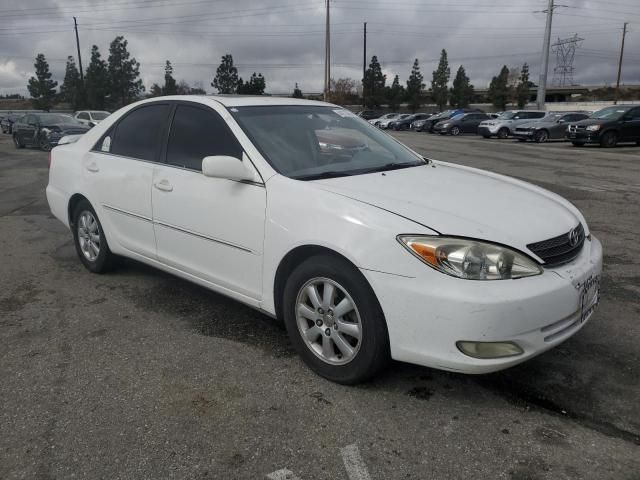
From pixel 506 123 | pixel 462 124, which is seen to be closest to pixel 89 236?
pixel 506 123

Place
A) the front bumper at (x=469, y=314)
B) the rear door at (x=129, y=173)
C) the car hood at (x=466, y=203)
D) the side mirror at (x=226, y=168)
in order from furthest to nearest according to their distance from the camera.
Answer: the rear door at (x=129, y=173), the side mirror at (x=226, y=168), the car hood at (x=466, y=203), the front bumper at (x=469, y=314)

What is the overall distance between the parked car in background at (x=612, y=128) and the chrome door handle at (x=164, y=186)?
20105mm

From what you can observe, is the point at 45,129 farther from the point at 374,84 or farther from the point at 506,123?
the point at 374,84

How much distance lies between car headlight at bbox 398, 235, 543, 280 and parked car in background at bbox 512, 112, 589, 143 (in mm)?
24905

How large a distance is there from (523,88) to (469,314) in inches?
3135

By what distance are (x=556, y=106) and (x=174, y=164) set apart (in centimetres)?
7452

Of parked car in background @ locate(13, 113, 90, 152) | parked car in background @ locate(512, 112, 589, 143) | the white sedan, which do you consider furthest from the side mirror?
parked car in background @ locate(512, 112, 589, 143)

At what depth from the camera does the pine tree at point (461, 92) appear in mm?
77688

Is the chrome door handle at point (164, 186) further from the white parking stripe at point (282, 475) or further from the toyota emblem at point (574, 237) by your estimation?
the toyota emblem at point (574, 237)

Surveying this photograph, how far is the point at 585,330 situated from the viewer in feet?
12.3

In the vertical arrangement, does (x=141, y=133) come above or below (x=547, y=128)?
above

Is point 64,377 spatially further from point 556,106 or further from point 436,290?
point 556,106

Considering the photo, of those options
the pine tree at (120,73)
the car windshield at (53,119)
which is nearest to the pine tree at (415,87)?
the pine tree at (120,73)

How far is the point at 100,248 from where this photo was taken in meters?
4.87
